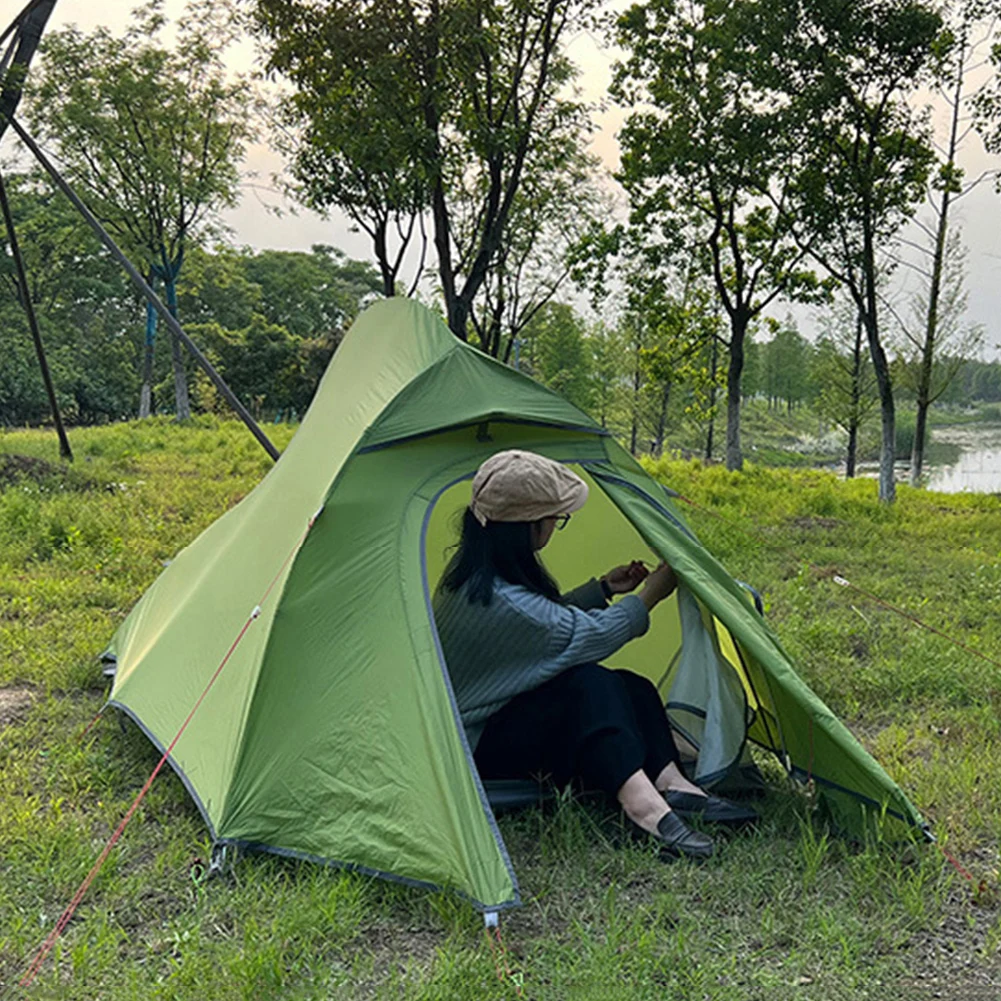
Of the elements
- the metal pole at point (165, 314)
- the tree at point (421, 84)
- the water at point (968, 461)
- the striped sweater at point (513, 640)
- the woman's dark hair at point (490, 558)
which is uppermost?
the tree at point (421, 84)

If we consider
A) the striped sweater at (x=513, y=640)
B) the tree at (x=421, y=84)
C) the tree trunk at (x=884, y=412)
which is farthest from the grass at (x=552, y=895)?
the tree trunk at (x=884, y=412)

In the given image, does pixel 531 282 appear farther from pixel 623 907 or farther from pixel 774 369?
pixel 774 369

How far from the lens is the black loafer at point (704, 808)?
309 centimetres

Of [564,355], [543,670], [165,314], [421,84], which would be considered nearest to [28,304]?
[165,314]

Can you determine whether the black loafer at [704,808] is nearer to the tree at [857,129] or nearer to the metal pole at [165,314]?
the metal pole at [165,314]

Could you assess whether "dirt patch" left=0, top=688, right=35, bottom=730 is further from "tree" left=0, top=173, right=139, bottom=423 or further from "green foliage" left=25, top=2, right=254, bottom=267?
"tree" left=0, top=173, right=139, bottom=423

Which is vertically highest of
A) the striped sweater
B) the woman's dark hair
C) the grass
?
the woman's dark hair

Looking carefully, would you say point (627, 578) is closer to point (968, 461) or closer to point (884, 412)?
point (884, 412)

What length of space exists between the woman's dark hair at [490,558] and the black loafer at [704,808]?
82 centimetres

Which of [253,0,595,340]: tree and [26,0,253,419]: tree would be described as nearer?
[253,0,595,340]: tree

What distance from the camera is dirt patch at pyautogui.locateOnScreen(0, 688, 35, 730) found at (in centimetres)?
410

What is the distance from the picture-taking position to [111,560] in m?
6.82

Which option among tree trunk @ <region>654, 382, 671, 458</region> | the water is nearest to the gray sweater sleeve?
the water

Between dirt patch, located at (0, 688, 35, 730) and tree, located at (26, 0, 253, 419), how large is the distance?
59.2 ft
